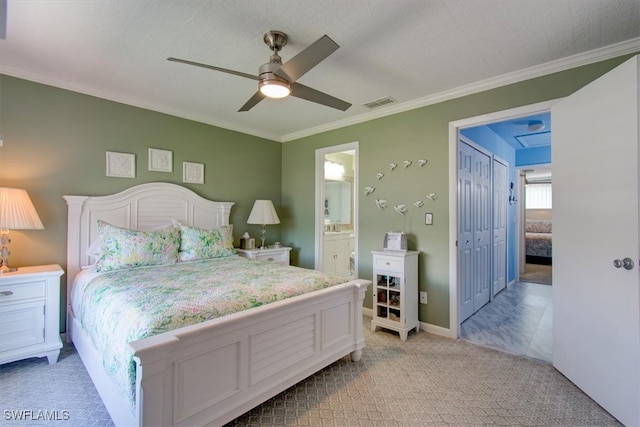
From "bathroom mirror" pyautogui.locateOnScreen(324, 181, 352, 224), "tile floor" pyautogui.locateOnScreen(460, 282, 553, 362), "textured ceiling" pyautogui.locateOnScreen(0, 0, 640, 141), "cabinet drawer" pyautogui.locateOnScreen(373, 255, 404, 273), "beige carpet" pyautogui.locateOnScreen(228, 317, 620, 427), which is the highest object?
"textured ceiling" pyautogui.locateOnScreen(0, 0, 640, 141)

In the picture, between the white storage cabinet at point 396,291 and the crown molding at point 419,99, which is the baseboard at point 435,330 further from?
the crown molding at point 419,99

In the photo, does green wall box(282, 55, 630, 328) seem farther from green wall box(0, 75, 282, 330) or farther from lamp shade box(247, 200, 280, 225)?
green wall box(0, 75, 282, 330)

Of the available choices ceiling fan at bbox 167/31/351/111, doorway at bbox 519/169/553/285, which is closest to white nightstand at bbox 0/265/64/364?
ceiling fan at bbox 167/31/351/111

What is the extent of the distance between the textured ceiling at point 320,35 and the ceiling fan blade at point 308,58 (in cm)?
34

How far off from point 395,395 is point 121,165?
11.2ft

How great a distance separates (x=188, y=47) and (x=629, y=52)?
326cm

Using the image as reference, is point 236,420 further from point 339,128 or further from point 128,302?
point 339,128

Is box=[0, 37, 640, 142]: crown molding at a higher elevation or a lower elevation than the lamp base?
higher

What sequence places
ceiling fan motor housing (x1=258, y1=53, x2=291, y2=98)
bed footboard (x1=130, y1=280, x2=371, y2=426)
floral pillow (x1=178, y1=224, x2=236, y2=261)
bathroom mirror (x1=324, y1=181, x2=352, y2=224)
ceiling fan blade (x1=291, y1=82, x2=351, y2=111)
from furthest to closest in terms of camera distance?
bathroom mirror (x1=324, y1=181, x2=352, y2=224), floral pillow (x1=178, y1=224, x2=236, y2=261), ceiling fan blade (x1=291, y1=82, x2=351, y2=111), ceiling fan motor housing (x1=258, y1=53, x2=291, y2=98), bed footboard (x1=130, y1=280, x2=371, y2=426)

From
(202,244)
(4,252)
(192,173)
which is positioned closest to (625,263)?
(202,244)

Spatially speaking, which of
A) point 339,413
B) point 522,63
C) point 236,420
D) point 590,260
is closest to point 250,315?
point 236,420

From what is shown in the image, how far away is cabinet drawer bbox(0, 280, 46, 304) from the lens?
2.27m

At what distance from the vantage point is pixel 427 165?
3.28m

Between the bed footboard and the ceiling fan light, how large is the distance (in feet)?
4.65
